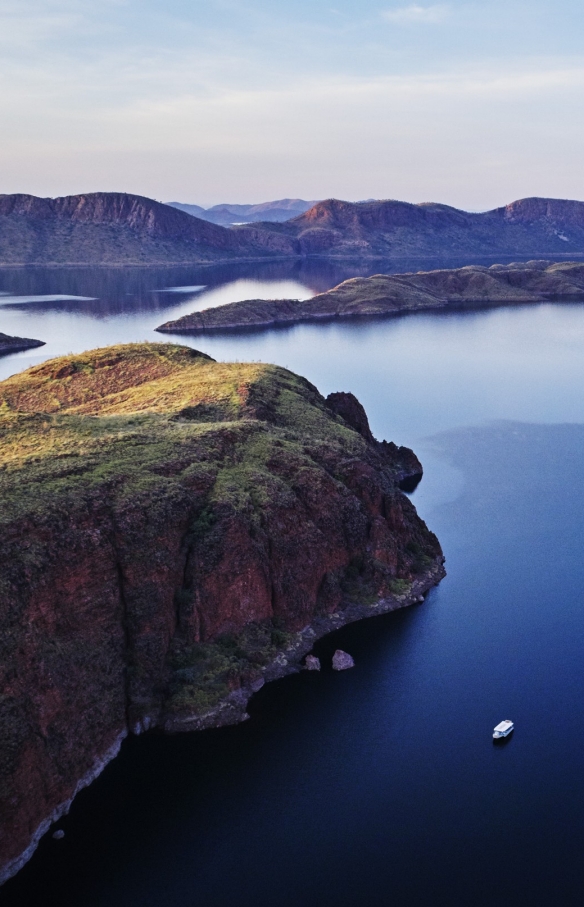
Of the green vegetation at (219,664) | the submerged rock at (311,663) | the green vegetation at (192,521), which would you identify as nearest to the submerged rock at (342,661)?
the submerged rock at (311,663)

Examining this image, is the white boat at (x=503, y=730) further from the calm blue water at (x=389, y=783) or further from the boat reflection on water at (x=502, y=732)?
the calm blue water at (x=389, y=783)

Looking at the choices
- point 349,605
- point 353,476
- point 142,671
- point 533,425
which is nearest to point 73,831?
point 142,671

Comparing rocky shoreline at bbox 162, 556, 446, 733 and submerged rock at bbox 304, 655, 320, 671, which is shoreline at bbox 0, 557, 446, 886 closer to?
rocky shoreline at bbox 162, 556, 446, 733

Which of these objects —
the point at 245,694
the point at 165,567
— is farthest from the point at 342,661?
the point at 165,567

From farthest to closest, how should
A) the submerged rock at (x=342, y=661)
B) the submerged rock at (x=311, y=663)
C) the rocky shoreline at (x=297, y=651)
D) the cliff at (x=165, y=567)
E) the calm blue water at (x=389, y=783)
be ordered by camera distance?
the submerged rock at (x=342, y=661) → the submerged rock at (x=311, y=663) → the rocky shoreline at (x=297, y=651) → the cliff at (x=165, y=567) → the calm blue water at (x=389, y=783)

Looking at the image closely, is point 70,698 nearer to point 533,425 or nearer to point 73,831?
point 73,831

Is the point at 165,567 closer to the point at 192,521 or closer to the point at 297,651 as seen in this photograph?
the point at 192,521

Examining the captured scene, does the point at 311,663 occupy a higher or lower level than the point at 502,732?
lower
